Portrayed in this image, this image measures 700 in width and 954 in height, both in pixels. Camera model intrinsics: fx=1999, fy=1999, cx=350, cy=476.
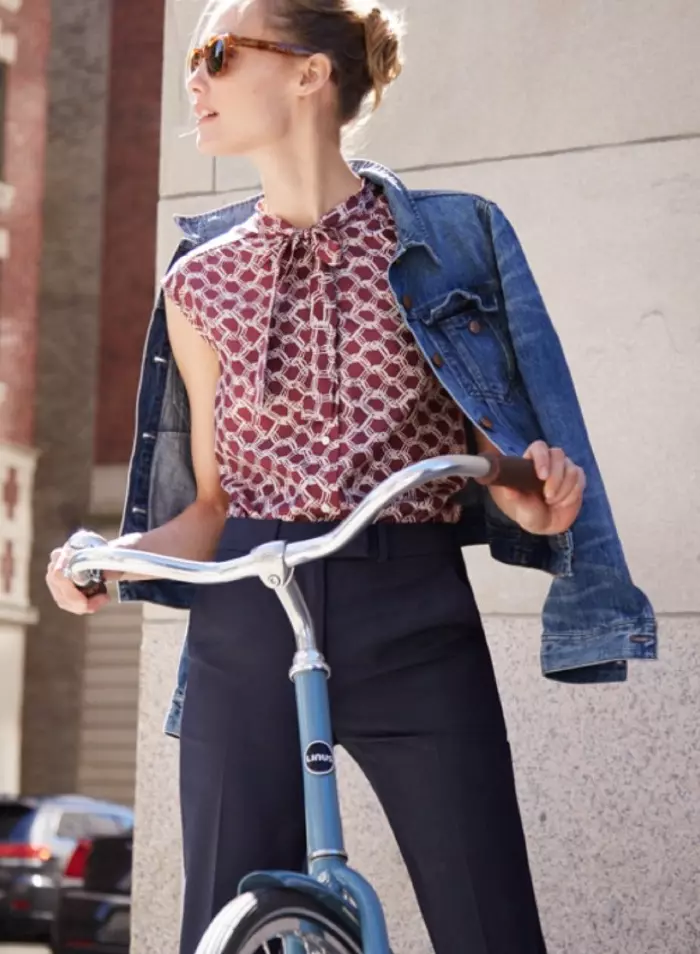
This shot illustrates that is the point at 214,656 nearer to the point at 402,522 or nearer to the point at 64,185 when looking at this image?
the point at 402,522

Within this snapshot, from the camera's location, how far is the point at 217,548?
106 inches

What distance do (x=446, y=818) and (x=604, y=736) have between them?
166cm

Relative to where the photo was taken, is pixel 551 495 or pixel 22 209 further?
pixel 22 209

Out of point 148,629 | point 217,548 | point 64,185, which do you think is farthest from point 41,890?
point 64,185

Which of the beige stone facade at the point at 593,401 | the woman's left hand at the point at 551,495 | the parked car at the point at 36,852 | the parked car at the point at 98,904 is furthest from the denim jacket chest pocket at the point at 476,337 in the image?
the parked car at the point at 36,852

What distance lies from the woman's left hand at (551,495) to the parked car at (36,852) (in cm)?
868

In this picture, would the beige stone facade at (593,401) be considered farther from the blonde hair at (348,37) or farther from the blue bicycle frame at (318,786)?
the blue bicycle frame at (318,786)

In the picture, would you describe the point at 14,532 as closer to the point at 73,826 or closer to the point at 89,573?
the point at 73,826

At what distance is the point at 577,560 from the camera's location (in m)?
2.75

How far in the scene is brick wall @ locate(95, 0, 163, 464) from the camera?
22.1m

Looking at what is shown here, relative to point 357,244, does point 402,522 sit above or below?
below

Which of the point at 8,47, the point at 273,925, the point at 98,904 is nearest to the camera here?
the point at 273,925

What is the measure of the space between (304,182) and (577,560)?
656mm

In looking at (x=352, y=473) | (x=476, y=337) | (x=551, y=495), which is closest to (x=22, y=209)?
(x=476, y=337)
